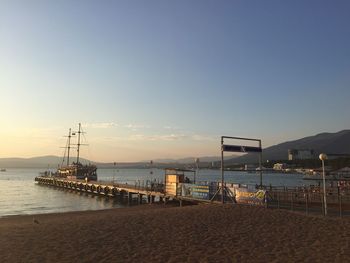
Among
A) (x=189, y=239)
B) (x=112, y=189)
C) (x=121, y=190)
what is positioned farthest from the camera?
(x=112, y=189)

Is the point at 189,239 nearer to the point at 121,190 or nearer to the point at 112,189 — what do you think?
the point at 121,190

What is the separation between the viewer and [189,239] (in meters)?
14.6

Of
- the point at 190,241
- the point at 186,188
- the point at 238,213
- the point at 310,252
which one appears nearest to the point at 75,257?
the point at 190,241

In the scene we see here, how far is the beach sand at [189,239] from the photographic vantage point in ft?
39.8

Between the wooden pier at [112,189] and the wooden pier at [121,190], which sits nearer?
the wooden pier at [121,190]

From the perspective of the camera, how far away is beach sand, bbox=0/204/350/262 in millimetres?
12133

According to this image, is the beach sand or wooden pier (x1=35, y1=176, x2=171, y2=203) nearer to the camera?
the beach sand

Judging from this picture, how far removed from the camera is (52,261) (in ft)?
39.2

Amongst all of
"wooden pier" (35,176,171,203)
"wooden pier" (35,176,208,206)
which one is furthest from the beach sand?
"wooden pier" (35,176,171,203)

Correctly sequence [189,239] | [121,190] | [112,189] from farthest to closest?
1. [112,189]
2. [121,190]
3. [189,239]

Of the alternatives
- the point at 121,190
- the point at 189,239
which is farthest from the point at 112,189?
the point at 189,239

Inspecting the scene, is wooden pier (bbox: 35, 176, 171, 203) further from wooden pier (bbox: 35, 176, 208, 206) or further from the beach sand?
the beach sand

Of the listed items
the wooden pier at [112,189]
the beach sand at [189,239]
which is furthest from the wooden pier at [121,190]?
the beach sand at [189,239]

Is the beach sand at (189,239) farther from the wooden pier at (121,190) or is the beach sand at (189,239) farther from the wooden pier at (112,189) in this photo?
the wooden pier at (112,189)
